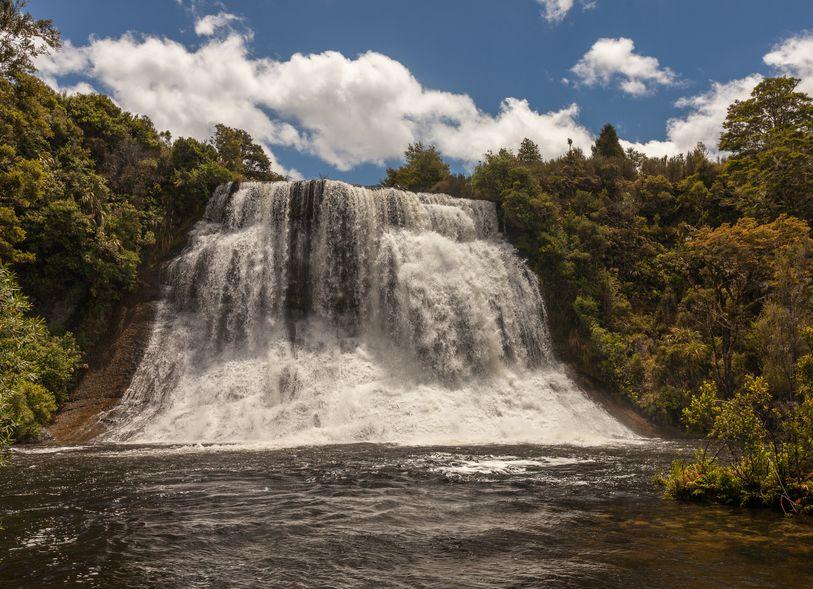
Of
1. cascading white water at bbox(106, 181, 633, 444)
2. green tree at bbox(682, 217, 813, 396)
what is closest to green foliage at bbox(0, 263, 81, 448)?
cascading white water at bbox(106, 181, 633, 444)

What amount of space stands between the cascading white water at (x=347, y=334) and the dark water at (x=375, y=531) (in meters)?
8.54

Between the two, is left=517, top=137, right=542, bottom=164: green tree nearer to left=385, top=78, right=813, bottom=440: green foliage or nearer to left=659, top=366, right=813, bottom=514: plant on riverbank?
left=385, top=78, right=813, bottom=440: green foliage

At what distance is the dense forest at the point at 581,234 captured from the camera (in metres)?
21.8

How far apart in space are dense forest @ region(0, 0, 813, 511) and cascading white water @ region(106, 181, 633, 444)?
2497 mm

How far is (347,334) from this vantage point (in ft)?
86.2

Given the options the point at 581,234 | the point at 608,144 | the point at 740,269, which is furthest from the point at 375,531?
the point at 608,144

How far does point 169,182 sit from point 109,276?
785 centimetres

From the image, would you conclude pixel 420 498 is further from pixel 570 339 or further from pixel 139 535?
pixel 570 339

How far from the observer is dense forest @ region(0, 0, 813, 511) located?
71.6 ft

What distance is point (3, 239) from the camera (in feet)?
67.5

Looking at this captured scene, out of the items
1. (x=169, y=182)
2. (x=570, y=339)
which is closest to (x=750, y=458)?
(x=570, y=339)

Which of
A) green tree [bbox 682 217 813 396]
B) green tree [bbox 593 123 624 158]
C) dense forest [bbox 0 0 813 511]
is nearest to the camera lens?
dense forest [bbox 0 0 813 511]

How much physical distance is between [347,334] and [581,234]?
1706cm

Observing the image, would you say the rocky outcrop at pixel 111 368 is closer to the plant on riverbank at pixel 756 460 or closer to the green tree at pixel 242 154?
the green tree at pixel 242 154
